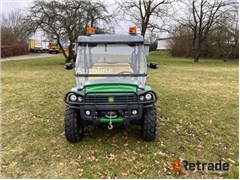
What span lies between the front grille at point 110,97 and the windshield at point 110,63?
53 centimetres

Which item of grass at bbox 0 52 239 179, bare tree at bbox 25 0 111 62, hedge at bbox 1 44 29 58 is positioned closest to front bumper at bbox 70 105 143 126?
grass at bbox 0 52 239 179

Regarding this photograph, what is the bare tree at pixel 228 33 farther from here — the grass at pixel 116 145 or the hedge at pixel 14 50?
the hedge at pixel 14 50

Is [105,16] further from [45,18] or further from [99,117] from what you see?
[99,117]

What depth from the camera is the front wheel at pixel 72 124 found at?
12.4 ft

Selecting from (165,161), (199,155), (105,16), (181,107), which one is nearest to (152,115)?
(165,161)

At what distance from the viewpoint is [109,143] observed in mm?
4059

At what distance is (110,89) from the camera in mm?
3582

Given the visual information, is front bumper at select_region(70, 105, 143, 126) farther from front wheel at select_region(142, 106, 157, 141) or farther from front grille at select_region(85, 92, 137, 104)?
front wheel at select_region(142, 106, 157, 141)

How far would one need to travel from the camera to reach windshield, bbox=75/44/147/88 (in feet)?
13.3

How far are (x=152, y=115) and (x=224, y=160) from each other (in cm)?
144

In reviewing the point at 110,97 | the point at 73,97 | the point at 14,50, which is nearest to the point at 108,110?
the point at 110,97

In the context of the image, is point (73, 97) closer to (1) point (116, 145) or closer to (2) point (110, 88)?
(2) point (110, 88)

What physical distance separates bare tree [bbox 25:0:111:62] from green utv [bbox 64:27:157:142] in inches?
551

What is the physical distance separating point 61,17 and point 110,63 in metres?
14.6
